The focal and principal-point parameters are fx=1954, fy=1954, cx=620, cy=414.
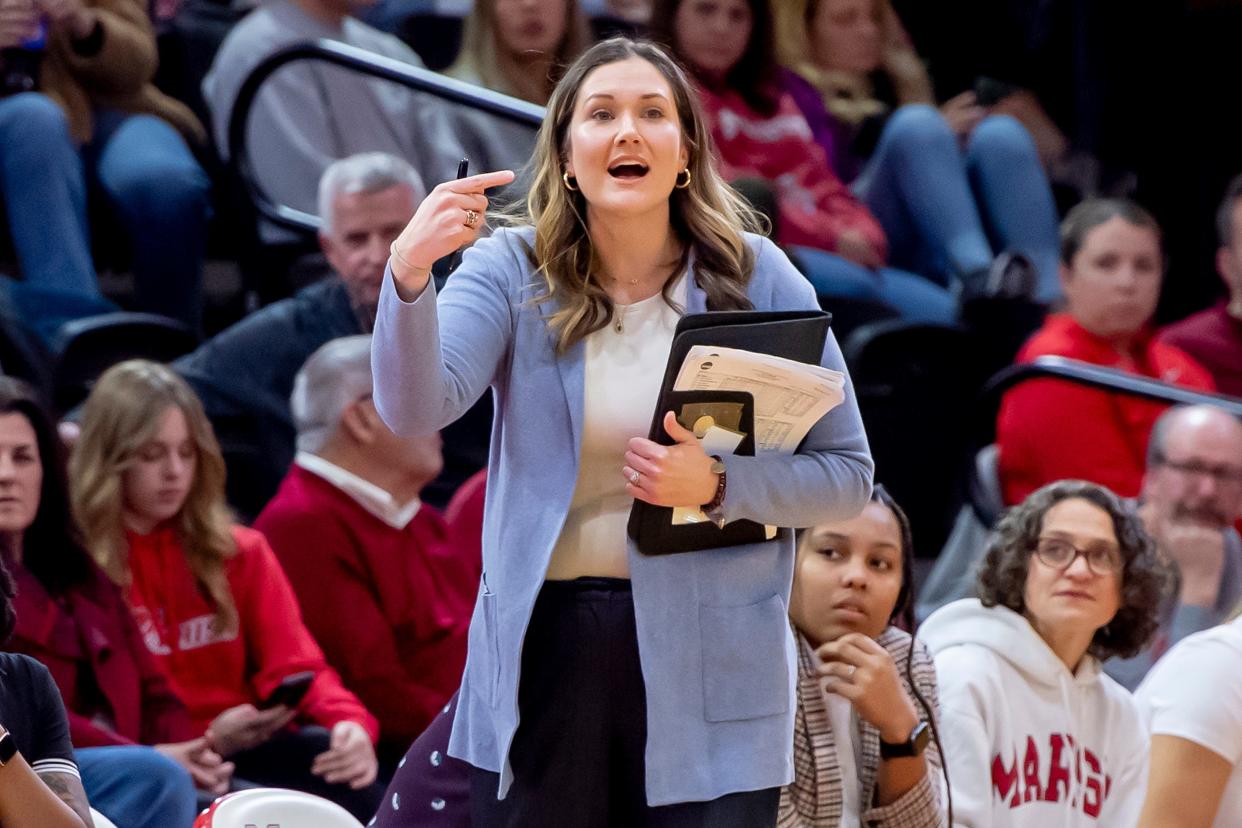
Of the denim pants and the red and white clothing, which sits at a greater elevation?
the denim pants

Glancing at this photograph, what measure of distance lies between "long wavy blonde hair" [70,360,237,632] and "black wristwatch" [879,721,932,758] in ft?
4.44

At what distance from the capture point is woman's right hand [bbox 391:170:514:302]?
203 centimetres

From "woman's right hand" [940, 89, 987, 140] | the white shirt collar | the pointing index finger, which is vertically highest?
the pointing index finger

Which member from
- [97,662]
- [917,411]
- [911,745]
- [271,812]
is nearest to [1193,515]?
[917,411]

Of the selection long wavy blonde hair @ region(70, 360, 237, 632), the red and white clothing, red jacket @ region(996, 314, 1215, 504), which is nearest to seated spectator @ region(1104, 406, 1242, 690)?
red jacket @ region(996, 314, 1215, 504)

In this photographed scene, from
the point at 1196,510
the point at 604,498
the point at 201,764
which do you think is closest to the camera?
the point at 604,498

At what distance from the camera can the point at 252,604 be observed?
147 inches

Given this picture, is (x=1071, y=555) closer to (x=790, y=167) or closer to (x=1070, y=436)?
(x=1070, y=436)

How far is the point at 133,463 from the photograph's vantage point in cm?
366

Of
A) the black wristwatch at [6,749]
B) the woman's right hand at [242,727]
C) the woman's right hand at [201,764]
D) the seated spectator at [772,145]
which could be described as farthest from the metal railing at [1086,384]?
the black wristwatch at [6,749]

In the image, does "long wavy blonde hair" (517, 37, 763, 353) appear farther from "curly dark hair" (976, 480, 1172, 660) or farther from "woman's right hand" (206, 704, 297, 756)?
"woman's right hand" (206, 704, 297, 756)

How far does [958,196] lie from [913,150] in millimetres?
192

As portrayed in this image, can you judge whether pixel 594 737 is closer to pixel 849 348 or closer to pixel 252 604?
pixel 252 604

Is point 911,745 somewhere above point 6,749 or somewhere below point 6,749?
below
